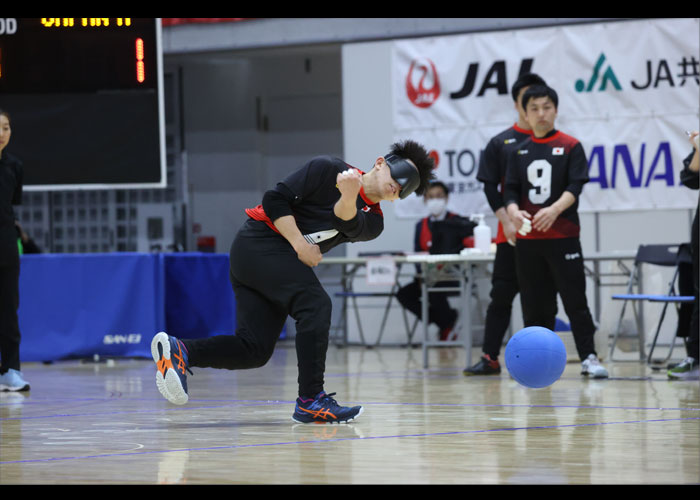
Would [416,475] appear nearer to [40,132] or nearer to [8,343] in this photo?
[8,343]

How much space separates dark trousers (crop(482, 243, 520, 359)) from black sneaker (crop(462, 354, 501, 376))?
0.11ft

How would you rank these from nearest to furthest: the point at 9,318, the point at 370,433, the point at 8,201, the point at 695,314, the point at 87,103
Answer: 1. the point at 370,433
2. the point at 9,318
3. the point at 8,201
4. the point at 695,314
5. the point at 87,103

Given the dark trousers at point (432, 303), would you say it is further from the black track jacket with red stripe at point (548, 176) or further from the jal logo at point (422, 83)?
the black track jacket with red stripe at point (548, 176)

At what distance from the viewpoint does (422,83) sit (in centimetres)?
1088

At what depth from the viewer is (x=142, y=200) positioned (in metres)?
13.0

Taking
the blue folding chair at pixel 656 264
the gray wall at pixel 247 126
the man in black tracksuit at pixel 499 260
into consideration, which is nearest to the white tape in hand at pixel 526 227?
the man in black tracksuit at pixel 499 260

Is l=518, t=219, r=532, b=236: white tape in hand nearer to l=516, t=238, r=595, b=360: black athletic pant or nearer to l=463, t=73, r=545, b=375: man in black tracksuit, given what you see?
l=516, t=238, r=595, b=360: black athletic pant

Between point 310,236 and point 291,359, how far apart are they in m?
4.85

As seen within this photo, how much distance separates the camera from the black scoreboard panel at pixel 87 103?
9.01m

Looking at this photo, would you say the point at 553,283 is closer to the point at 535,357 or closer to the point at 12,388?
the point at 535,357

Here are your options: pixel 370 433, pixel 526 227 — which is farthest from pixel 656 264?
pixel 370 433

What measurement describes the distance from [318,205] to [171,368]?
92 cm

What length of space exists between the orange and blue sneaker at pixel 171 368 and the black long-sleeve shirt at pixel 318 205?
66 centimetres

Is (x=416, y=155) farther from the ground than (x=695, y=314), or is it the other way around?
(x=416, y=155)
